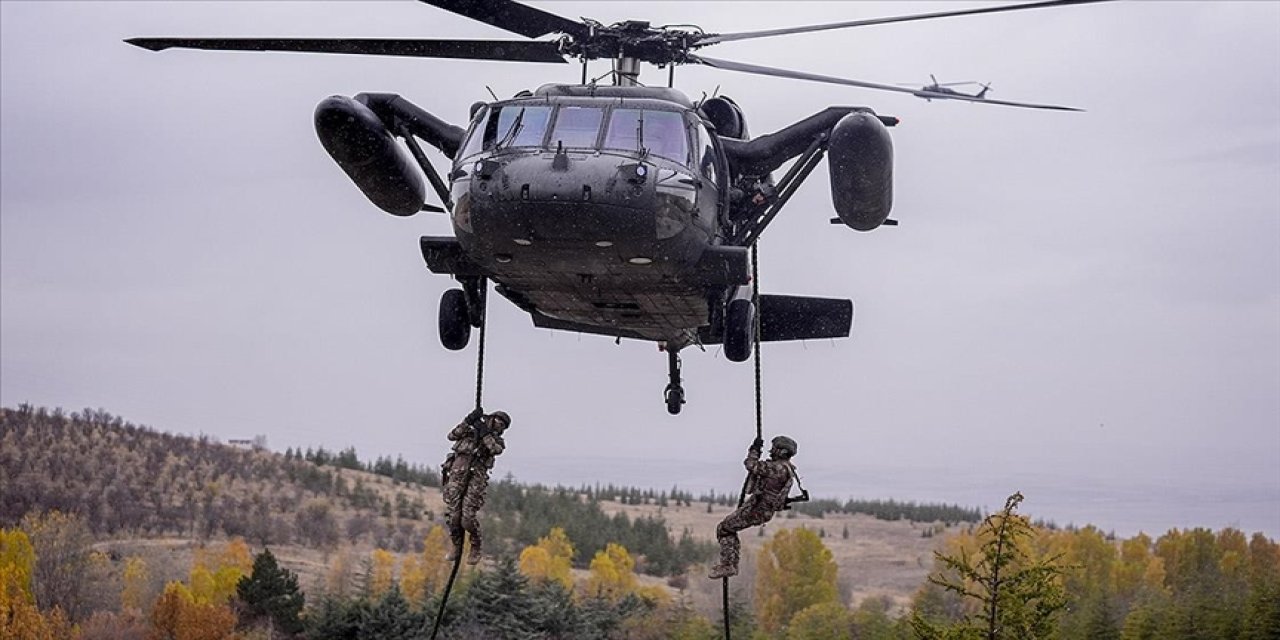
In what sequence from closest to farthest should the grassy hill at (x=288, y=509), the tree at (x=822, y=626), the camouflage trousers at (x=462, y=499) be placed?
the camouflage trousers at (x=462, y=499)
the tree at (x=822, y=626)
the grassy hill at (x=288, y=509)

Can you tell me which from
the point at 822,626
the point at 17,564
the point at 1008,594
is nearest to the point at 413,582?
the point at 17,564

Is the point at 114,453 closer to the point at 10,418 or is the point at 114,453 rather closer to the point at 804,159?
the point at 10,418

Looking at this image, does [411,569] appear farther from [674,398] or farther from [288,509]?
[674,398]

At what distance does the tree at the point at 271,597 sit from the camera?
203 ft

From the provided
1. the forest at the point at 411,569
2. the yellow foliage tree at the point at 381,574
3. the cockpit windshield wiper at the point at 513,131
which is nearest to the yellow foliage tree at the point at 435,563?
the forest at the point at 411,569

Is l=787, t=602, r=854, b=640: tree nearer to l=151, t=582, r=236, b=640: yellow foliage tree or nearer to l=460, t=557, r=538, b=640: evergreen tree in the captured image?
l=460, t=557, r=538, b=640: evergreen tree

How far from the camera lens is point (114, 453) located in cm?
9944

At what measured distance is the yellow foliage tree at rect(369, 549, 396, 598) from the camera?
70800 millimetres

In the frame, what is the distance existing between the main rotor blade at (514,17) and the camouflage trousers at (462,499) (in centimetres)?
413

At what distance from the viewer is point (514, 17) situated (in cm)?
1430

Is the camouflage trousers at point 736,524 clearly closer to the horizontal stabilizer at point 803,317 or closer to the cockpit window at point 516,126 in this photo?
the horizontal stabilizer at point 803,317

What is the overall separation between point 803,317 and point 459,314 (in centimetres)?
383

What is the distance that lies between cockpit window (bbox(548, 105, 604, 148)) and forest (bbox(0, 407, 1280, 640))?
44.0 ft

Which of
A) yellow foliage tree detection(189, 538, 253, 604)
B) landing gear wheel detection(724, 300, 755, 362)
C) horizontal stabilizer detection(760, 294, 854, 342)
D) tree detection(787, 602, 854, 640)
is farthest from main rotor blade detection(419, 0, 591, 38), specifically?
yellow foliage tree detection(189, 538, 253, 604)
